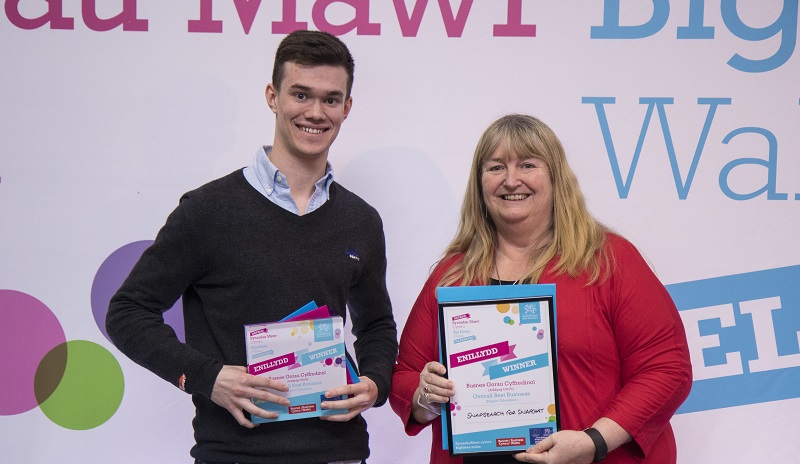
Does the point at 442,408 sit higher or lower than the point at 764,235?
lower

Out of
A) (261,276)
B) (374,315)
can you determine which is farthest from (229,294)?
(374,315)

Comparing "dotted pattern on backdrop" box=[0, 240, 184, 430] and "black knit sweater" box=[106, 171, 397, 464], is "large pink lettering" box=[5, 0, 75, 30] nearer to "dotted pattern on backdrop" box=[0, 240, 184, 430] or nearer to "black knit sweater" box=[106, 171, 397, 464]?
"dotted pattern on backdrop" box=[0, 240, 184, 430]

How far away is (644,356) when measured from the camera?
6.51 ft

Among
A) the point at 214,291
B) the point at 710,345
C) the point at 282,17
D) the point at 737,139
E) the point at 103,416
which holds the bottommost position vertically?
the point at 103,416

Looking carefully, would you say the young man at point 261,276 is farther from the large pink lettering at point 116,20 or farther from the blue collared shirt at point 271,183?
the large pink lettering at point 116,20

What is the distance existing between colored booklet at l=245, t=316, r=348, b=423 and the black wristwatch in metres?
0.63

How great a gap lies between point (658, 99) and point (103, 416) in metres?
2.35

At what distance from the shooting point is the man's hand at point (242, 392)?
1.86 meters

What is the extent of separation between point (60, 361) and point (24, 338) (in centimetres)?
16

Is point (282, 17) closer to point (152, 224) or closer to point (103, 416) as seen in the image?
point (152, 224)

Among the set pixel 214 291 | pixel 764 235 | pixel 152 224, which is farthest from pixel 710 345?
pixel 152 224

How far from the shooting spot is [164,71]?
2891 mm

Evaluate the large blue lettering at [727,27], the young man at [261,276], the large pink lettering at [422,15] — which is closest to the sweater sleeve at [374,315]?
the young man at [261,276]

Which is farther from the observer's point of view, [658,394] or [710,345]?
[710,345]
